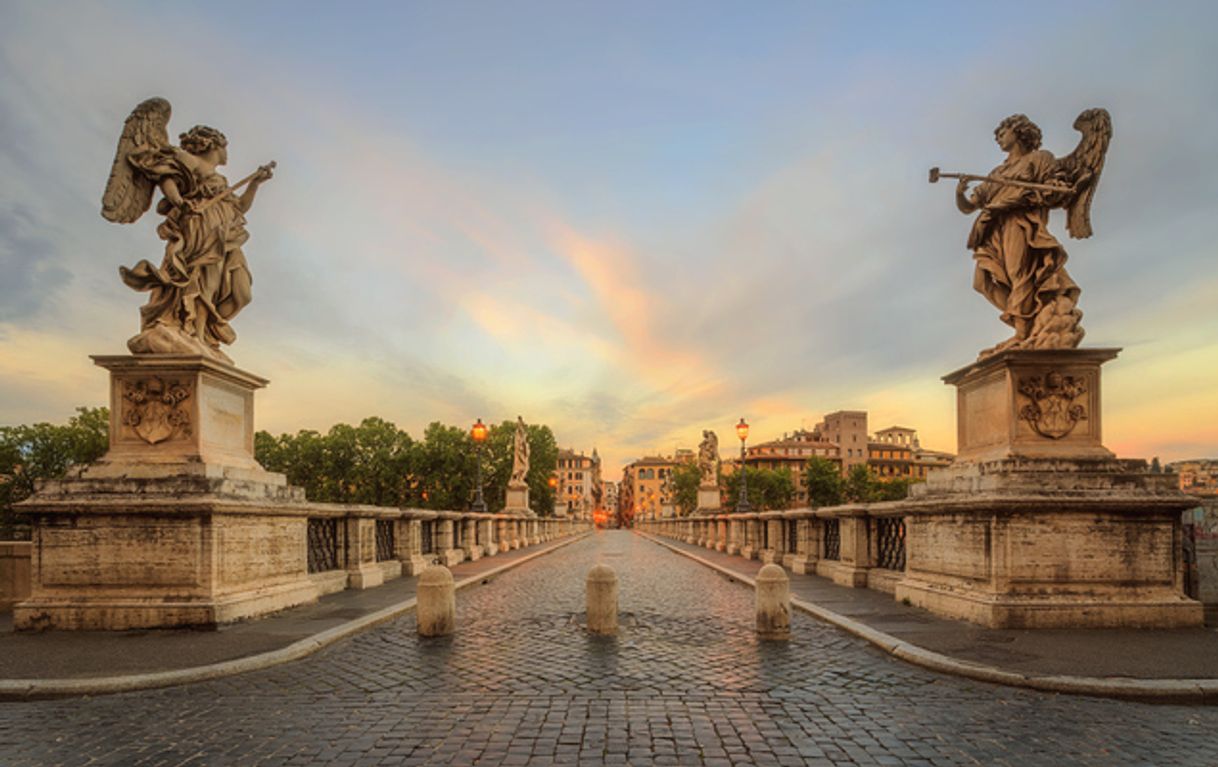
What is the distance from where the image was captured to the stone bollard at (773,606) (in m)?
8.62

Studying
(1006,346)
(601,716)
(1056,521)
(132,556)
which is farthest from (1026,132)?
(132,556)

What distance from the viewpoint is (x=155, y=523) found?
29.7 feet

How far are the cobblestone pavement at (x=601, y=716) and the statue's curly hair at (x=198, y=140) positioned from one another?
701cm

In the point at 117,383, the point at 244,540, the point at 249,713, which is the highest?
the point at 117,383

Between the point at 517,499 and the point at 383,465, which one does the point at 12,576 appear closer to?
the point at 517,499

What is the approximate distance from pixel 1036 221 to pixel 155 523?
1145 centimetres

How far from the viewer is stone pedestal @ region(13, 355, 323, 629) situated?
29.2 feet

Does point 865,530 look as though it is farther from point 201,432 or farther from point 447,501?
point 447,501

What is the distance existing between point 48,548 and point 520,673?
620 cm

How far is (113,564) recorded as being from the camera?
356 inches

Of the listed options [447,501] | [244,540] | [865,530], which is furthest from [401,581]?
[447,501]

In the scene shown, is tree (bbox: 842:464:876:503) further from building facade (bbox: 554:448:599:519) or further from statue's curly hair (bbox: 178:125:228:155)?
statue's curly hair (bbox: 178:125:228:155)

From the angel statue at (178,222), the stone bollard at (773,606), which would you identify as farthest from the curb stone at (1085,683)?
the angel statue at (178,222)

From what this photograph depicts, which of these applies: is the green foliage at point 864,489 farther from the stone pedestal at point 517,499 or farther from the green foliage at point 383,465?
the stone pedestal at point 517,499
